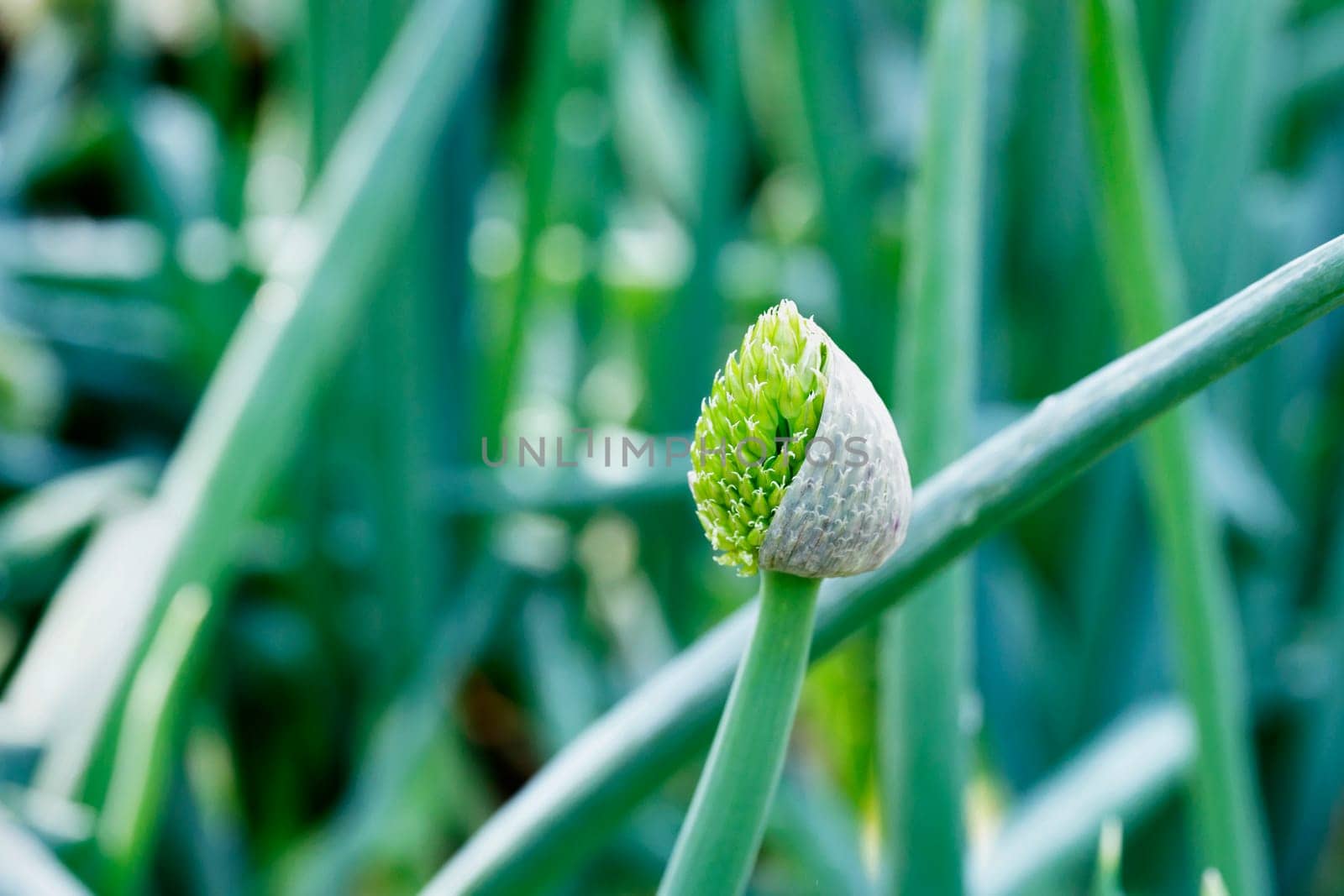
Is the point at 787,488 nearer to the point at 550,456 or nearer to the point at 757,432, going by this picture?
the point at 757,432

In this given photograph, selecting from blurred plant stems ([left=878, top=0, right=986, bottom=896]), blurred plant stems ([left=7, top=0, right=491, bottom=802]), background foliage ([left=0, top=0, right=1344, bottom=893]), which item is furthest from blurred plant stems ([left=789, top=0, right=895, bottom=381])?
blurred plant stems ([left=878, top=0, right=986, bottom=896])

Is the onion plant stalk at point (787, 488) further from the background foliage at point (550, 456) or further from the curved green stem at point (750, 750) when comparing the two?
the background foliage at point (550, 456)

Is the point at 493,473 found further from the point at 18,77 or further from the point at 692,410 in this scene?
the point at 18,77

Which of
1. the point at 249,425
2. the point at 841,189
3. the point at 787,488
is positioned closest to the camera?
the point at 787,488

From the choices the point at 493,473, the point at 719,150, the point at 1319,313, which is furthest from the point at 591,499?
the point at 1319,313

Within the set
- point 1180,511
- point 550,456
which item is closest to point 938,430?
point 1180,511

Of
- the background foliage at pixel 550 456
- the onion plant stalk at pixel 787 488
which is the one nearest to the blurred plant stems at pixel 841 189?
the background foliage at pixel 550 456

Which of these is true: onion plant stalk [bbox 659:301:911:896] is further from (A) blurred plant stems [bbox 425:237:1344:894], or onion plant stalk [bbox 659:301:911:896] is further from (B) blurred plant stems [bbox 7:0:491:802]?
(B) blurred plant stems [bbox 7:0:491:802]
